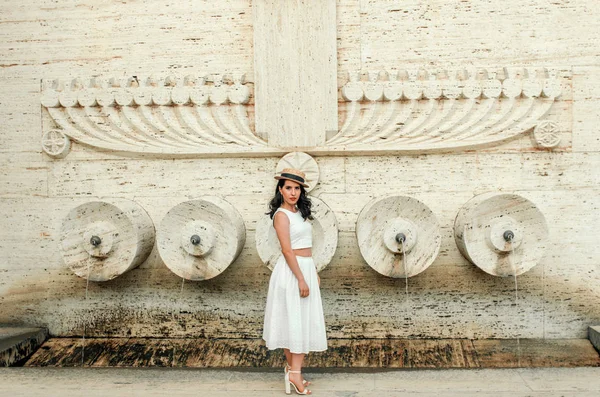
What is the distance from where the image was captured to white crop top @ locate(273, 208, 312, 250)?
4.63 metres

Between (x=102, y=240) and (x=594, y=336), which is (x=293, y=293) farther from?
(x=594, y=336)

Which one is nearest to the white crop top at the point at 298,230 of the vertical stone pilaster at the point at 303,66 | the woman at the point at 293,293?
the woman at the point at 293,293

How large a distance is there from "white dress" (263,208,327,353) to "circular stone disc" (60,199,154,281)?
5.29 ft

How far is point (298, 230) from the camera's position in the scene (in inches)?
182

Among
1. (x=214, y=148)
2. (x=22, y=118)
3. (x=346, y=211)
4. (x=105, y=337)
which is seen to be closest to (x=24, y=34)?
(x=22, y=118)

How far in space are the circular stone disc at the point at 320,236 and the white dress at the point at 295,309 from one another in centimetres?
100

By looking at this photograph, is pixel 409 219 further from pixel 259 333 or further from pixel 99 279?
pixel 99 279

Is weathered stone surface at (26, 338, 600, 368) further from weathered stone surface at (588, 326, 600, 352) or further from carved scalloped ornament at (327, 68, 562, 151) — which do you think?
carved scalloped ornament at (327, 68, 562, 151)

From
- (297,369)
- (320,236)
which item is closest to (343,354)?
(320,236)

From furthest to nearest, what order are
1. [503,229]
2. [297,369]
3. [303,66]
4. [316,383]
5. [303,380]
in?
[303,66] → [503,229] → [316,383] → [303,380] → [297,369]

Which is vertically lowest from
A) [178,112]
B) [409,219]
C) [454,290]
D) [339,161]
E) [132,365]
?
[132,365]

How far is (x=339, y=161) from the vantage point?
6.04m

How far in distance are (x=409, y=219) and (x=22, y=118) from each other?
10.2 ft

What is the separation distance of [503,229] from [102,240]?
2.83m
